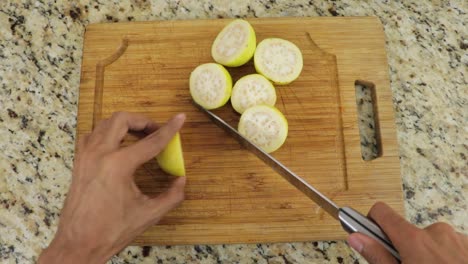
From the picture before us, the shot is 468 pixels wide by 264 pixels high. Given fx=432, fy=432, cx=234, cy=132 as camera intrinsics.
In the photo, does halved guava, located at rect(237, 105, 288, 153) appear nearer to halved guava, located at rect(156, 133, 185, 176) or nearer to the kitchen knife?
the kitchen knife

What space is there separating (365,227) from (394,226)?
3.2 inches

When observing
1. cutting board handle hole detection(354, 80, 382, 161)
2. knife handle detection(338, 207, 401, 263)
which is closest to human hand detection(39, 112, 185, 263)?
knife handle detection(338, 207, 401, 263)

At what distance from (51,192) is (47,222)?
4.4 inches

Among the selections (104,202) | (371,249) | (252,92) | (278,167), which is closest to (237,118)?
(252,92)

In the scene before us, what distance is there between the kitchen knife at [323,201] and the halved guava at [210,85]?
1.5 inches

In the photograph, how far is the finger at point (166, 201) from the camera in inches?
53.0

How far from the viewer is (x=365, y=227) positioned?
117cm

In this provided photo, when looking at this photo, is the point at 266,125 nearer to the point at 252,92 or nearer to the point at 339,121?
the point at 252,92

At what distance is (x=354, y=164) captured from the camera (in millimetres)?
1618

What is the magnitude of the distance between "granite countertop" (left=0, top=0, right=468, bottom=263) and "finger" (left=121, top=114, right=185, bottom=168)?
0.46 meters

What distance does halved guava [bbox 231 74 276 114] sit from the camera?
160 cm

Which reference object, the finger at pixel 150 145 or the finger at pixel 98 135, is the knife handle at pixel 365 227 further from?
the finger at pixel 98 135

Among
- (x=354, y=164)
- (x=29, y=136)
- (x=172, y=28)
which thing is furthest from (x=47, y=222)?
(x=354, y=164)

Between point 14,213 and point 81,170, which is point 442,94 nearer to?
point 81,170
